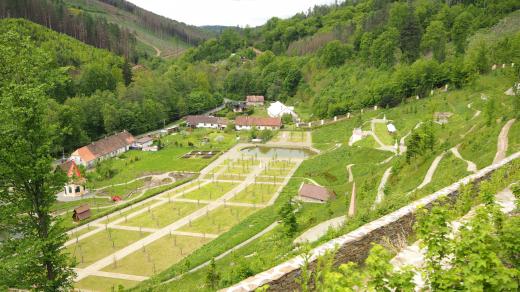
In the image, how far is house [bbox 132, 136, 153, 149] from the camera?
188 ft

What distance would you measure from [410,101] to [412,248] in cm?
4752

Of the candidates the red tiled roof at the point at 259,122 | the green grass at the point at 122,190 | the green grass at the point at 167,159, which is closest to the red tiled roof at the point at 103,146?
the green grass at the point at 167,159

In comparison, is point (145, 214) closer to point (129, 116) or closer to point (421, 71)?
point (129, 116)

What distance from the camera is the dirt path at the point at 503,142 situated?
18156 mm

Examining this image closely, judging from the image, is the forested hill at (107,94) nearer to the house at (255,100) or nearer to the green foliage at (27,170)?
the house at (255,100)

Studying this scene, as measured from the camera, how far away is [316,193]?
98.2 feet

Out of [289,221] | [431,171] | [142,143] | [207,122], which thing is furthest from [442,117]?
[207,122]

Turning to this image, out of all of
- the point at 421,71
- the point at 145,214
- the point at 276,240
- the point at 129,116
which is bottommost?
the point at 145,214

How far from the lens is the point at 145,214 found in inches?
1259

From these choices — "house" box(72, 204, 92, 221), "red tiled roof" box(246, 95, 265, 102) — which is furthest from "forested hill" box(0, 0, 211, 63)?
"house" box(72, 204, 92, 221)

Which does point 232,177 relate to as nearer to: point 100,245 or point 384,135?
point 100,245

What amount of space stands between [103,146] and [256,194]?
92.7ft

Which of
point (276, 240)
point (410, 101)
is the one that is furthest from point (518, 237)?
point (410, 101)

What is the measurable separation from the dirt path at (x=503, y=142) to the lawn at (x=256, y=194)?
19.1 meters
